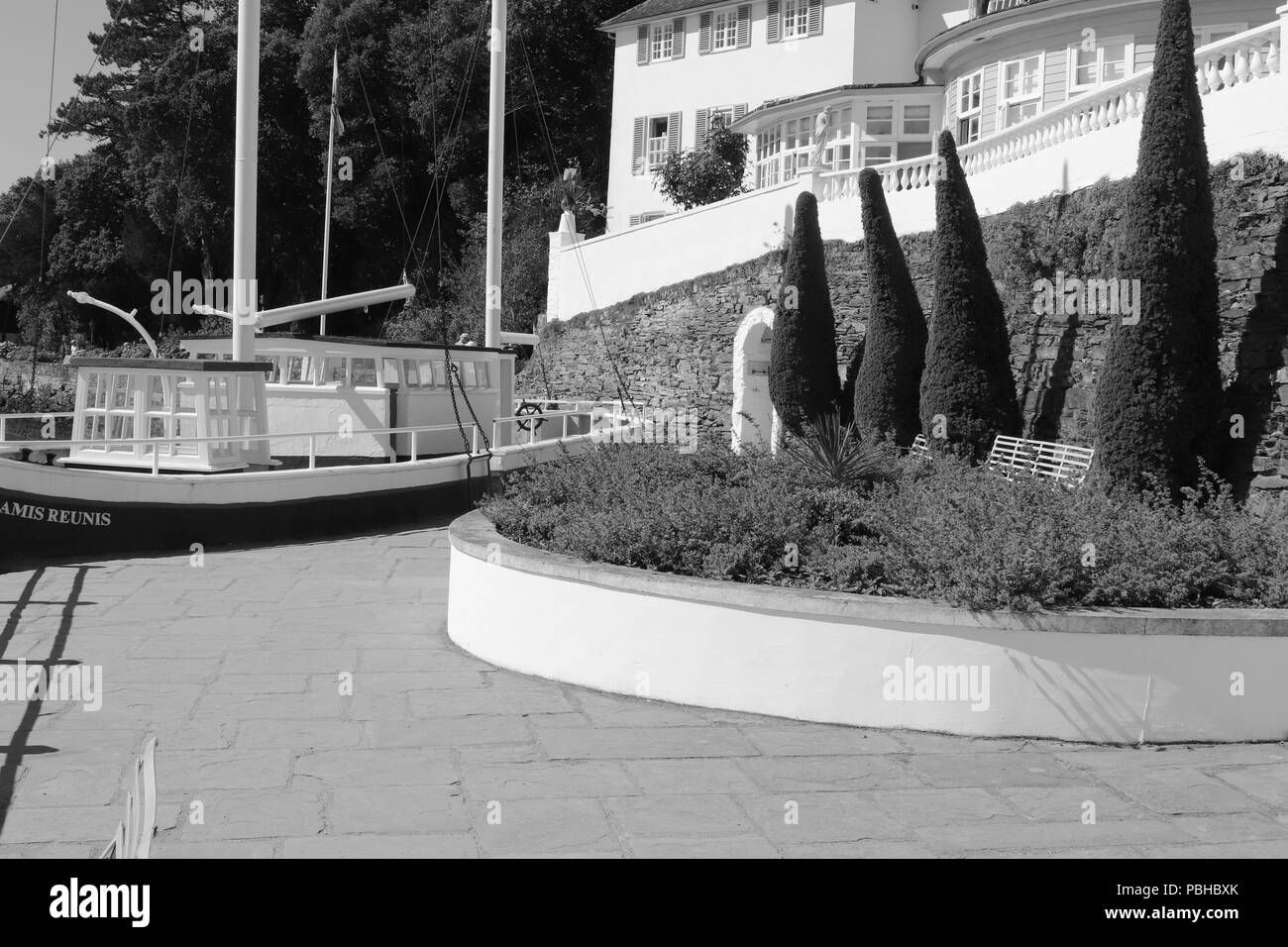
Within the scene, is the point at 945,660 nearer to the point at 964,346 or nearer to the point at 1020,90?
the point at 964,346

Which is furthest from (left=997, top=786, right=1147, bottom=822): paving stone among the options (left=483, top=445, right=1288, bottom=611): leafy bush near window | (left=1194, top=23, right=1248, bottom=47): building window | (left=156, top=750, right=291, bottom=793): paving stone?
(left=1194, top=23, right=1248, bottom=47): building window

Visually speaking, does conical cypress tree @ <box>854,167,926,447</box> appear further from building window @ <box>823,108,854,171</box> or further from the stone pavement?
the stone pavement

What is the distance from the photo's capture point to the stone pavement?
19.0 ft

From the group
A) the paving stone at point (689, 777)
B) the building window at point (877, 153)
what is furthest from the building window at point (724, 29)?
the paving stone at point (689, 777)

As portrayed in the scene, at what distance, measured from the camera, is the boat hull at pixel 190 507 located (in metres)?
14.4

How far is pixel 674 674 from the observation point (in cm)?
827

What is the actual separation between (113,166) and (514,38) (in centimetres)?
2558

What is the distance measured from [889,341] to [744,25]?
70.7ft

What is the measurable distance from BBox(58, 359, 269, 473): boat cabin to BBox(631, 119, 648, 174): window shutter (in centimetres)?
2528

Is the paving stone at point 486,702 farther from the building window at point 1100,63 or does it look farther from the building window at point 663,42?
the building window at point 663,42

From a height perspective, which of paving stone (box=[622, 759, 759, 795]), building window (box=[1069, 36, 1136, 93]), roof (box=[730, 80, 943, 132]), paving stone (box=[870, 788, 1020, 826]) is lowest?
paving stone (box=[622, 759, 759, 795])

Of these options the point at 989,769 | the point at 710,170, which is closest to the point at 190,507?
the point at 989,769

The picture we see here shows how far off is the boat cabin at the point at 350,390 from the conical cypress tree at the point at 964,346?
24.3ft

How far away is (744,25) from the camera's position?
127 feet
